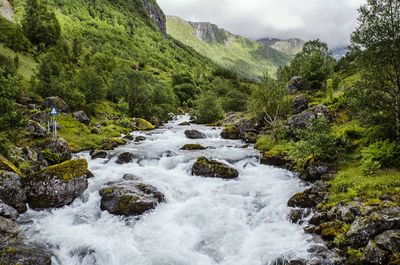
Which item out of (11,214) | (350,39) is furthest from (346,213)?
(11,214)

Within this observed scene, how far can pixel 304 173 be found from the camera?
1753cm

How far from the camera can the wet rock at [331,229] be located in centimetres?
967

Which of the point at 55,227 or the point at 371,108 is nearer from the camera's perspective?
the point at 55,227

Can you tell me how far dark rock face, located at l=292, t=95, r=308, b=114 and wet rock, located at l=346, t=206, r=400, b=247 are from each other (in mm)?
24622

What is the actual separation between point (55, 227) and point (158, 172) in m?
9.07

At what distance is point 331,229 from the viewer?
32.6 ft

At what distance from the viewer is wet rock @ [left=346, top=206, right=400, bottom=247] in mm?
8555

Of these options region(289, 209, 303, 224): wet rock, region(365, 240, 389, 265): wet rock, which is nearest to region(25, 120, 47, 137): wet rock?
region(289, 209, 303, 224): wet rock

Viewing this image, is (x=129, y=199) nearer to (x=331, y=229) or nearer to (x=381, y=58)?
(x=331, y=229)

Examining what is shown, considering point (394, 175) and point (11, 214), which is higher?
point (394, 175)

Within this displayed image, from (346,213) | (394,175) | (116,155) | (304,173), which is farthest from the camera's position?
(116,155)

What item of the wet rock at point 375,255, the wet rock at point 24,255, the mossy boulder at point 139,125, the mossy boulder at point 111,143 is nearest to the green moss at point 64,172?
the wet rock at point 24,255

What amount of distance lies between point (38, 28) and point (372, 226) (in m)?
85.2

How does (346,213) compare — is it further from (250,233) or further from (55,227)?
(55,227)
